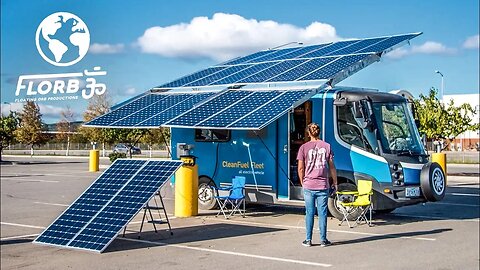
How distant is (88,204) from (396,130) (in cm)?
619

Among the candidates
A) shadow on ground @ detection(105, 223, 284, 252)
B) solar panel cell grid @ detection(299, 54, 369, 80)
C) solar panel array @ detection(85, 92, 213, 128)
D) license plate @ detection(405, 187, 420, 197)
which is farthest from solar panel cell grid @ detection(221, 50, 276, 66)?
license plate @ detection(405, 187, 420, 197)

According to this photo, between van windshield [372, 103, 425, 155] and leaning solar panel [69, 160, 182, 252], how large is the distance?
14.1 ft

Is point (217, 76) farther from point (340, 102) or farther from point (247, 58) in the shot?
point (340, 102)

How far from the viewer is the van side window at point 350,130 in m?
12.3

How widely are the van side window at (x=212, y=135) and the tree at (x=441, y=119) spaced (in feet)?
50.7

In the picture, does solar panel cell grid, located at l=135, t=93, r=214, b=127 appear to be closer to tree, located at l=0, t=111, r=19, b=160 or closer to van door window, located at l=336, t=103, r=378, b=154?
van door window, located at l=336, t=103, r=378, b=154


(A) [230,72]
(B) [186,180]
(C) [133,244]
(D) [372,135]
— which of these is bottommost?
(C) [133,244]

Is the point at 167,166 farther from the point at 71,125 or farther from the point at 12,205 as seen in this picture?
the point at 71,125

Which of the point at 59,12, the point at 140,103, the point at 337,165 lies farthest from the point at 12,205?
the point at 337,165

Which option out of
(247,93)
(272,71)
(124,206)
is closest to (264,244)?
(124,206)

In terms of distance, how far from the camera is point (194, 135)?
48.6ft

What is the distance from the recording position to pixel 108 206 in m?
9.79

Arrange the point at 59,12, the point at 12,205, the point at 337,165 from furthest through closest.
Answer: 1. the point at 12,205
2. the point at 337,165
3. the point at 59,12

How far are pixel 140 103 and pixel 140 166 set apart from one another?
311cm
